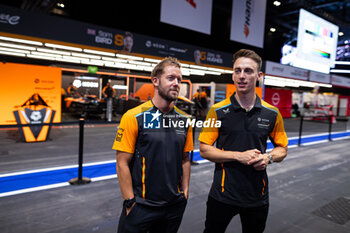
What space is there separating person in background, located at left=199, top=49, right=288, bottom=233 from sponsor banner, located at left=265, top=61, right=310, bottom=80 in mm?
11553

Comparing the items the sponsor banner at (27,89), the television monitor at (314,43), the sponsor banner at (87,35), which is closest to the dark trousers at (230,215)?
the sponsor banner at (87,35)

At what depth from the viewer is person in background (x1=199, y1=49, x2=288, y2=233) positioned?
1.60 metres

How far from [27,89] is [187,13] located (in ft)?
17.9

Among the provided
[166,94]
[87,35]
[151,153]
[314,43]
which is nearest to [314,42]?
[314,43]

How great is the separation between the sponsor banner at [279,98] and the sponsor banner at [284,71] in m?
1.92

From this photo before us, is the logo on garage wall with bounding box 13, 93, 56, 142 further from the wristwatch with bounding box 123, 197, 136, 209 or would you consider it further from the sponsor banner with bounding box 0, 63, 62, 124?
the wristwatch with bounding box 123, 197, 136, 209

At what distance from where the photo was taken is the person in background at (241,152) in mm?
1598

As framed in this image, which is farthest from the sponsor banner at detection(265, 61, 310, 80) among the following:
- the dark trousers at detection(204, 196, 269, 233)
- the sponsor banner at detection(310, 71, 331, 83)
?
the dark trousers at detection(204, 196, 269, 233)

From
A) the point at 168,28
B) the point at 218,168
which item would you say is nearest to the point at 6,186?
the point at 218,168

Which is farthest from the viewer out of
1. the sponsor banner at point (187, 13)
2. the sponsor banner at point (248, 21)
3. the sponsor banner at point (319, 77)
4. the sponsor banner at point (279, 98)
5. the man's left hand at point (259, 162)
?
the sponsor banner at point (279, 98)

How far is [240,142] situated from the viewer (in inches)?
64.7

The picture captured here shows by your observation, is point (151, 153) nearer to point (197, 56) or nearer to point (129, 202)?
point (129, 202)

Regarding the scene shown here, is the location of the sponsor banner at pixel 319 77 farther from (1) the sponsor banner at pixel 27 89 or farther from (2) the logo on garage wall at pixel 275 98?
(1) the sponsor banner at pixel 27 89

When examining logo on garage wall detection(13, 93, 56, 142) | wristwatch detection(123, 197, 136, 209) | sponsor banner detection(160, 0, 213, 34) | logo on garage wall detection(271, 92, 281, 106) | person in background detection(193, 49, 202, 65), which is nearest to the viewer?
wristwatch detection(123, 197, 136, 209)
